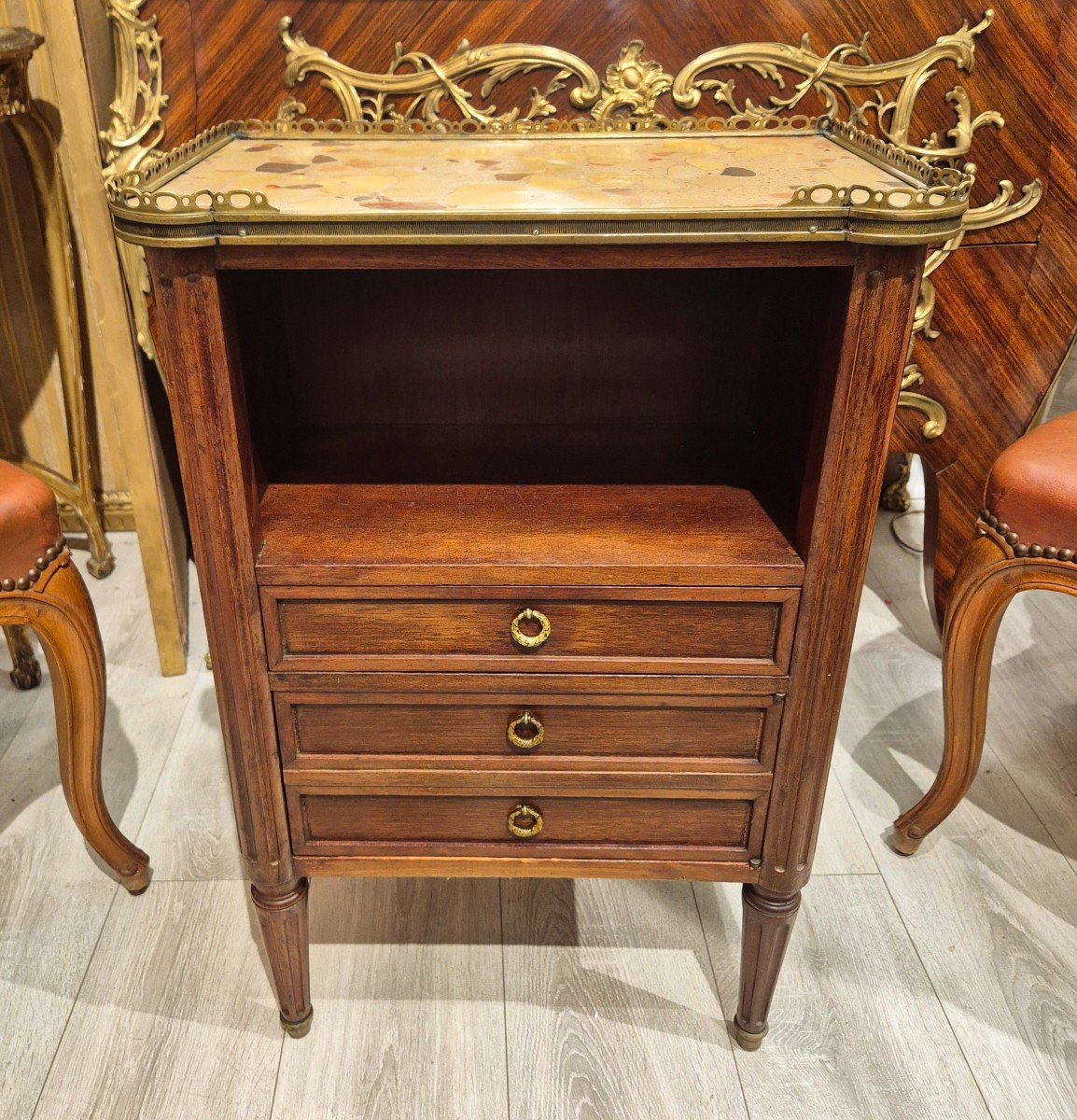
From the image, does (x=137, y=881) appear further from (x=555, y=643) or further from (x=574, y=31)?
(x=574, y=31)

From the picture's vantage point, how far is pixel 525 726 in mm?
958

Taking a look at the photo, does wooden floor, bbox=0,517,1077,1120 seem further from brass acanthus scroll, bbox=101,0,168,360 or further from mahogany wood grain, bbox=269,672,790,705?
brass acanthus scroll, bbox=101,0,168,360

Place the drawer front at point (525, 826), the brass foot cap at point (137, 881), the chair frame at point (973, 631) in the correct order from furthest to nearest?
the brass foot cap at point (137, 881) < the chair frame at point (973, 631) < the drawer front at point (525, 826)

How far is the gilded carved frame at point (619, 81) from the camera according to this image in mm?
1170

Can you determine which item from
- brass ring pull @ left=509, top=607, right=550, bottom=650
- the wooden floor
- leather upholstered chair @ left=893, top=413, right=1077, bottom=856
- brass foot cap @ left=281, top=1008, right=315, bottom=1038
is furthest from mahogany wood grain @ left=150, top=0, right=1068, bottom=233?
brass foot cap @ left=281, top=1008, right=315, bottom=1038

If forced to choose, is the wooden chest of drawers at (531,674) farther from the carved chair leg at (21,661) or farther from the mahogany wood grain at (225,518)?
the carved chair leg at (21,661)

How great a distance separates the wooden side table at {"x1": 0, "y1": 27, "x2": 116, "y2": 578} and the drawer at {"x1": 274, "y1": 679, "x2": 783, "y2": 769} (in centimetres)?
93

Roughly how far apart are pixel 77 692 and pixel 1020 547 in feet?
3.35

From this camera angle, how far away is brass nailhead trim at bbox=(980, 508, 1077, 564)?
108 centimetres

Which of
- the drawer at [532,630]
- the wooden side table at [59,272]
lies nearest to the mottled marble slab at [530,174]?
the drawer at [532,630]

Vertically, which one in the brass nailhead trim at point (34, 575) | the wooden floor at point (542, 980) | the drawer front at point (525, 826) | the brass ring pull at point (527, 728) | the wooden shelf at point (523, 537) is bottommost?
the wooden floor at point (542, 980)

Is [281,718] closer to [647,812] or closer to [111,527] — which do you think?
[647,812]

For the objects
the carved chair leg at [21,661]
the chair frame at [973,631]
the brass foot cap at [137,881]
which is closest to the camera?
the chair frame at [973,631]

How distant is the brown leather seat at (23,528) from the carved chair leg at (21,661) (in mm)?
568
